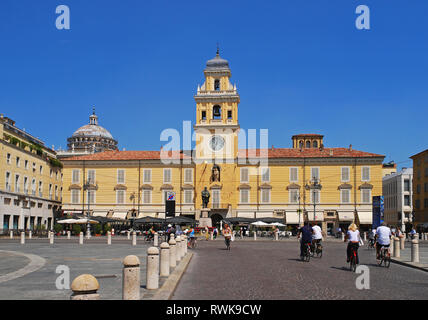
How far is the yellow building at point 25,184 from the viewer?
5512 cm

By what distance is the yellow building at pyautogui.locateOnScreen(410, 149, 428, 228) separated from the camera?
7094 cm

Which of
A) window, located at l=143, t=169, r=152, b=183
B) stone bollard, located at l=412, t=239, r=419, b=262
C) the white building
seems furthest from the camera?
the white building

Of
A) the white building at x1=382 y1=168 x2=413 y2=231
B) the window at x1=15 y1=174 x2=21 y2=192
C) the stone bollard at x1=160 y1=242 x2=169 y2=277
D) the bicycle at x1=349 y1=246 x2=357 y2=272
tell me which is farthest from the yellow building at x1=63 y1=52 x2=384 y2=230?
the stone bollard at x1=160 y1=242 x2=169 y2=277

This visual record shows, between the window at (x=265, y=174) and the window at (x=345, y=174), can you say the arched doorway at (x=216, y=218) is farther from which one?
the window at (x=345, y=174)

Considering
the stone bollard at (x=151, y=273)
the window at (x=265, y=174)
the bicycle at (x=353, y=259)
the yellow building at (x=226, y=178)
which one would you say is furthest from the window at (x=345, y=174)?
the stone bollard at (x=151, y=273)

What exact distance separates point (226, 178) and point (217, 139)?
4.90 meters

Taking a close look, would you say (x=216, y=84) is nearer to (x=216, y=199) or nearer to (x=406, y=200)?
(x=216, y=199)

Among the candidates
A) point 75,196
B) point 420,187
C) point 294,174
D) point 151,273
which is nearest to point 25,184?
point 75,196

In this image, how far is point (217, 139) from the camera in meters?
64.1

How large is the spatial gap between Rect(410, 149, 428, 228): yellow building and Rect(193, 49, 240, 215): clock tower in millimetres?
27075

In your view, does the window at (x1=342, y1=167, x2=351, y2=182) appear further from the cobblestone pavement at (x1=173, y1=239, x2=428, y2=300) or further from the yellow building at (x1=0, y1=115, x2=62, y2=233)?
the cobblestone pavement at (x1=173, y1=239, x2=428, y2=300)

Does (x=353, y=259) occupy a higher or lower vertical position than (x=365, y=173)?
lower

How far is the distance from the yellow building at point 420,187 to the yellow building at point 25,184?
49318 millimetres
